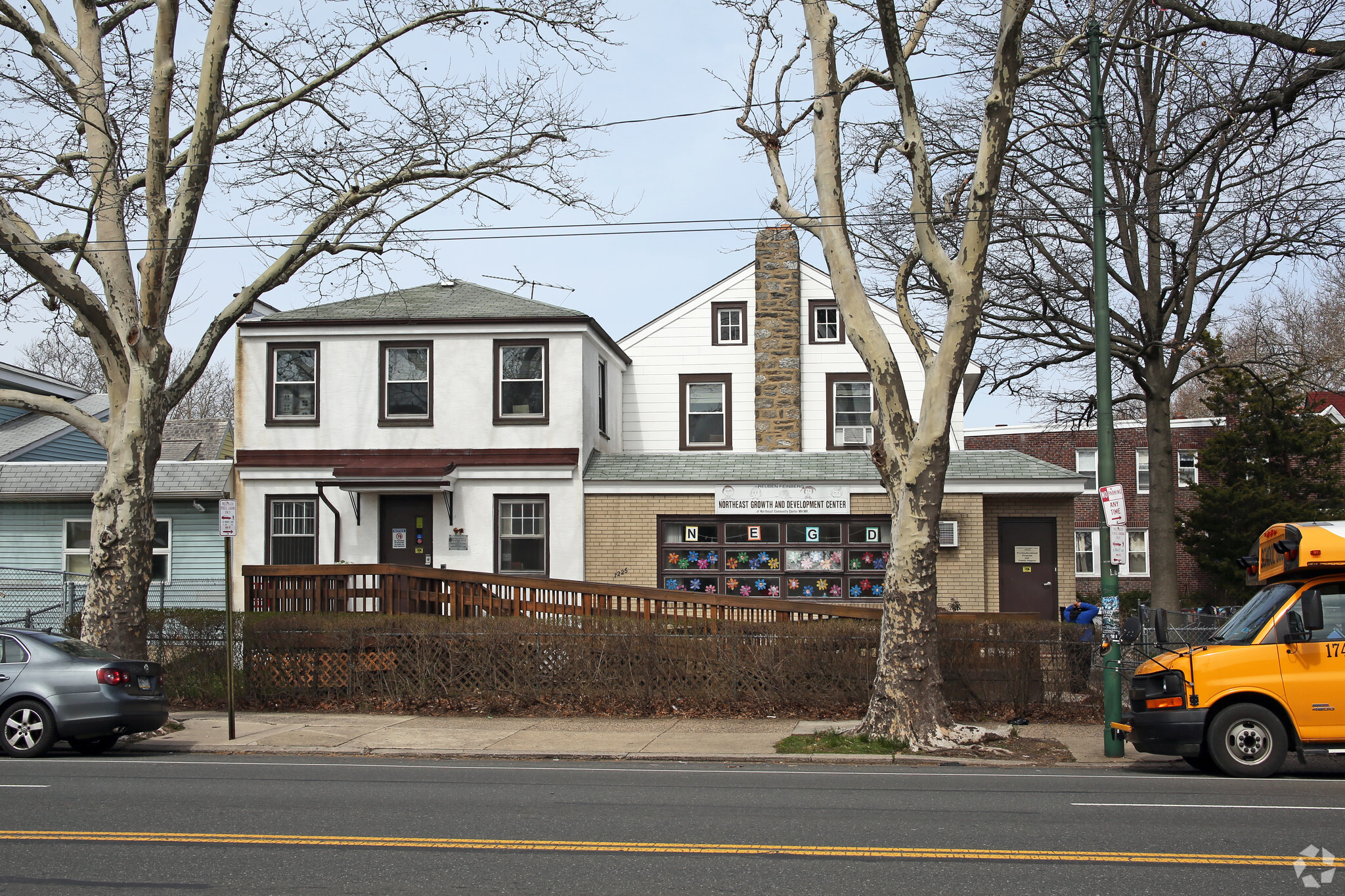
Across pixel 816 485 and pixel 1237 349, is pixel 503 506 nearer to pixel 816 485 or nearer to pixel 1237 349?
pixel 816 485

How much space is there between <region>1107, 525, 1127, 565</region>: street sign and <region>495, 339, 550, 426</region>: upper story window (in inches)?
523

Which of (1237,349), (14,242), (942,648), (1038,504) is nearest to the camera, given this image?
(14,242)

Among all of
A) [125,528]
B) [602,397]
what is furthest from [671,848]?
[602,397]

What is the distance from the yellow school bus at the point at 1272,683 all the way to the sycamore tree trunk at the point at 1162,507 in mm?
11601

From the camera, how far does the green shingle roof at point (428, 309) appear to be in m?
23.2

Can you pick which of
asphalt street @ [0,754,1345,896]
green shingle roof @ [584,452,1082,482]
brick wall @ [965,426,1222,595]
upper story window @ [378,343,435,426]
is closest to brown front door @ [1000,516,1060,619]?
green shingle roof @ [584,452,1082,482]

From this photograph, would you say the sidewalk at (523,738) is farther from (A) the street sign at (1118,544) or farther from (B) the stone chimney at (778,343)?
(B) the stone chimney at (778,343)

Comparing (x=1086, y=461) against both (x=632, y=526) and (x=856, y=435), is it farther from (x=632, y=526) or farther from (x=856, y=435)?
(x=632, y=526)

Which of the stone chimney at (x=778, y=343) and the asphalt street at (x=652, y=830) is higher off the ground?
the stone chimney at (x=778, y=343)

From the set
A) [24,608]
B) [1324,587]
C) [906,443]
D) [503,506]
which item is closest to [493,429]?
[503,506]

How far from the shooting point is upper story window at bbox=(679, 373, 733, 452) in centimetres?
2633

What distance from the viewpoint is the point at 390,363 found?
77.2 ft

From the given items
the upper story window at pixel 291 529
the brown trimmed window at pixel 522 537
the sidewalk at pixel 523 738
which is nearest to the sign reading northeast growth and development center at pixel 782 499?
the brown trimmed window at pixel 522 537

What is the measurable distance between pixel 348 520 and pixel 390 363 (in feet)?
11.2
